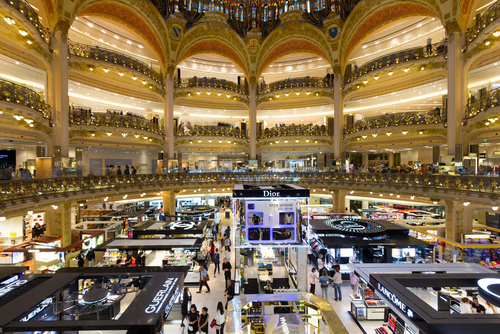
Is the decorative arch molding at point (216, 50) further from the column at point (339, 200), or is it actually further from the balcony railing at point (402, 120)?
the column at point (339, 200)

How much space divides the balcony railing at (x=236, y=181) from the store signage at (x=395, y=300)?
34.7 feet

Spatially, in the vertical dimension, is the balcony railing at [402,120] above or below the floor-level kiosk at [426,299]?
above

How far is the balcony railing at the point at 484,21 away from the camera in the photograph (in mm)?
13480

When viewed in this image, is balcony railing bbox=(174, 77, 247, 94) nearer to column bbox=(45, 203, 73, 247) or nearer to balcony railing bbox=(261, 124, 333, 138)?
balcony railing bbox=(261, 124, 333, 138)

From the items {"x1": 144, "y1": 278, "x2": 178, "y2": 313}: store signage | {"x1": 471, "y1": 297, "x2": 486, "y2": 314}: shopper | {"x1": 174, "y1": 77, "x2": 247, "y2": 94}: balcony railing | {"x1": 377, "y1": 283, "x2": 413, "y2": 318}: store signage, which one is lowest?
{"x1": 471, "y1": 297, "x2": 486, "y2": 314}: shopper

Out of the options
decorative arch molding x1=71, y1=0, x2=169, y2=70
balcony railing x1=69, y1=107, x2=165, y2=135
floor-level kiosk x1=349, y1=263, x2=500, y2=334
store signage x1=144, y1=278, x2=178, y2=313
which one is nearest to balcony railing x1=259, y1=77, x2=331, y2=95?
decorative arch molding x1=71, y1=0, x2=169, y2=70

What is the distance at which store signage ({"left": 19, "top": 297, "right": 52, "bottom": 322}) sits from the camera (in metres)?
3.99

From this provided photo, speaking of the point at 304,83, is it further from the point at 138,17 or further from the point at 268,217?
the point at 268,217

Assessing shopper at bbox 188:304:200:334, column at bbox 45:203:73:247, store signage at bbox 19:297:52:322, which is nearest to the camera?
store signage at bbox 19:297:52:322

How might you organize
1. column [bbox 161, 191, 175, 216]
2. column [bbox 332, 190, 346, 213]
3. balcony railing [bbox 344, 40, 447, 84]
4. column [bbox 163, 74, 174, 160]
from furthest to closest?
1. column [bbox 163, 74, 174, 160]
2. column [bbox 332, 190, 346, 213]
3. column [bbox 161, 191, 175, 216]
4. balcony railing [bbox 344, 40, 447, 84]

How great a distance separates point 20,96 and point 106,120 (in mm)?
6852

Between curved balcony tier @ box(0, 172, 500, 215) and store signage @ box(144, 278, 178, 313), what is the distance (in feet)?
30.4

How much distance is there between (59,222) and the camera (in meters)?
14.6

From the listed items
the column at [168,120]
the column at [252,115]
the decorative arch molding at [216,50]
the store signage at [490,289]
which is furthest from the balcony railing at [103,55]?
the store signage at [490,289]
